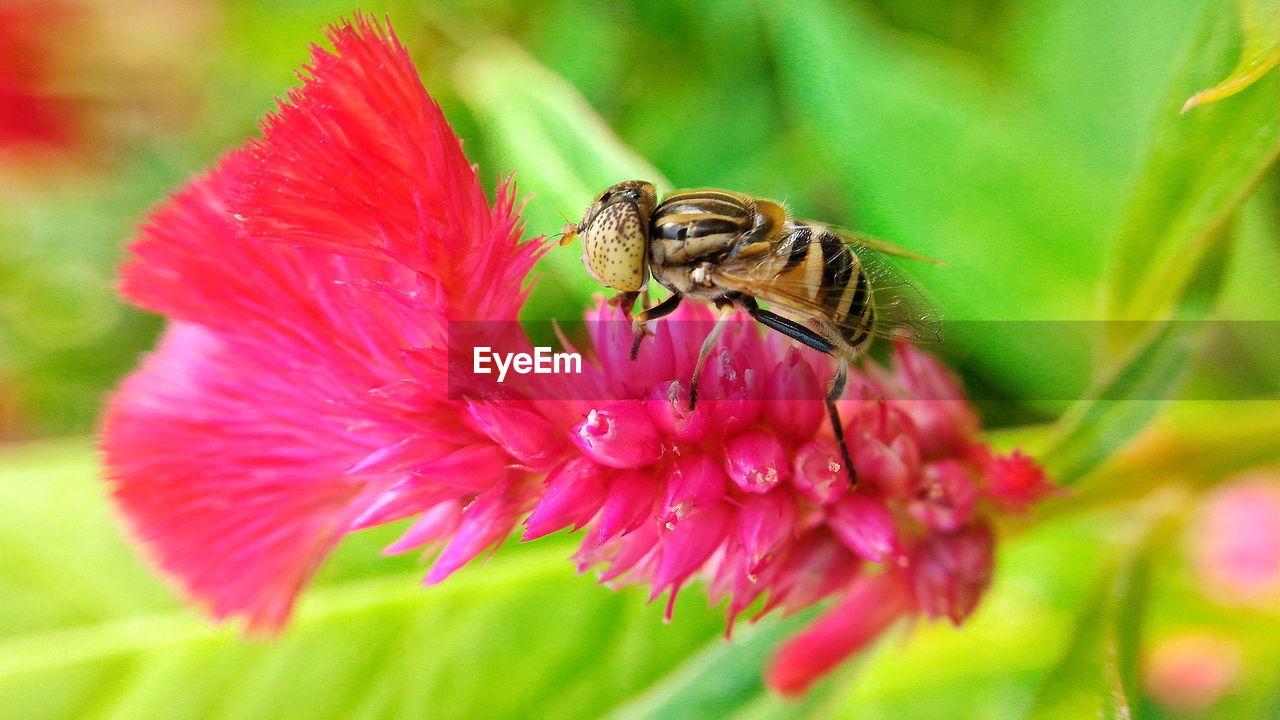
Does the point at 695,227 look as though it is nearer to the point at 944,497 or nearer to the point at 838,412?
the point at 838,412

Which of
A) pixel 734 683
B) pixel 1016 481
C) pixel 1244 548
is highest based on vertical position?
pixel 1016 481

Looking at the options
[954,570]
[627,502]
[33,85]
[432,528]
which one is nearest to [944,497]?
[954,570]

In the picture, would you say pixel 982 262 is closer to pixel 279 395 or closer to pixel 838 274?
pixel 838 274

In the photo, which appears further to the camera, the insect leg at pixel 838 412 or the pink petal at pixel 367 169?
the insect leg at pixel 838 412

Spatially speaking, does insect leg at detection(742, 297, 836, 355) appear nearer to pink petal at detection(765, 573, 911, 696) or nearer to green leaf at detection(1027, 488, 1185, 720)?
pink petal at detection(765, 573, 911, 696)

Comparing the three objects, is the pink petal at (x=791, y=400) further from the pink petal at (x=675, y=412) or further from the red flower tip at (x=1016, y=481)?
the red flower tip at (x=1016, y=481)

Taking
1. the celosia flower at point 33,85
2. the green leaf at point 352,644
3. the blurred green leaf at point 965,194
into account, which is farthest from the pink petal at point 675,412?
the celosia flower at point 33,85
